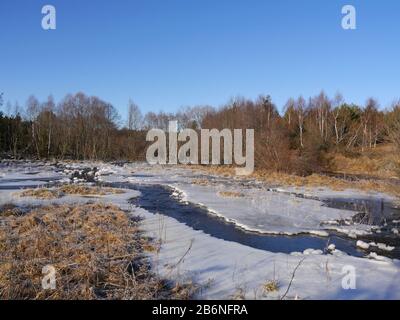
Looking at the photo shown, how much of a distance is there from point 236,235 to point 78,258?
4.20 meters

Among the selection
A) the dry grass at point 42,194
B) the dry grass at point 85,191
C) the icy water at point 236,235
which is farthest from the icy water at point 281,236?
the dry grass at point 42,194

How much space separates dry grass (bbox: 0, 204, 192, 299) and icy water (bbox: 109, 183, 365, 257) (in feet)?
6.69

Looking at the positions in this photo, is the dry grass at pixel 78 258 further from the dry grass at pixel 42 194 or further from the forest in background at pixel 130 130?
the forest in background at pixel 130 130

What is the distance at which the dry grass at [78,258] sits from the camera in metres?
5.34

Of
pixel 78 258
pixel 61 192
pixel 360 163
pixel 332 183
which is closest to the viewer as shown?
pixel 78 258

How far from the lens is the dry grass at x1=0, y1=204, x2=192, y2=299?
5.34 metres

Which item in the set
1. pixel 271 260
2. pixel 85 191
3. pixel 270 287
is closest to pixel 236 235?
pixel 271 260

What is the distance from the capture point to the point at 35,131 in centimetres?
4888

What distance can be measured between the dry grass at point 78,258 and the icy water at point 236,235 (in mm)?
2039

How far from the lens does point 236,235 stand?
958 cm

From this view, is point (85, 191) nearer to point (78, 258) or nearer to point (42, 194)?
point (42, 194)

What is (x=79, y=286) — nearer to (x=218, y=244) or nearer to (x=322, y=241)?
(x=218, y=244)

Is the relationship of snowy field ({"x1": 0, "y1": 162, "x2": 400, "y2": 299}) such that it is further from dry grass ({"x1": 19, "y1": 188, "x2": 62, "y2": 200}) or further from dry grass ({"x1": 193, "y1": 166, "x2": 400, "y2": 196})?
dry grass ({"x1": 193, "y1": 166, "x2": 400, "y2": 196})
